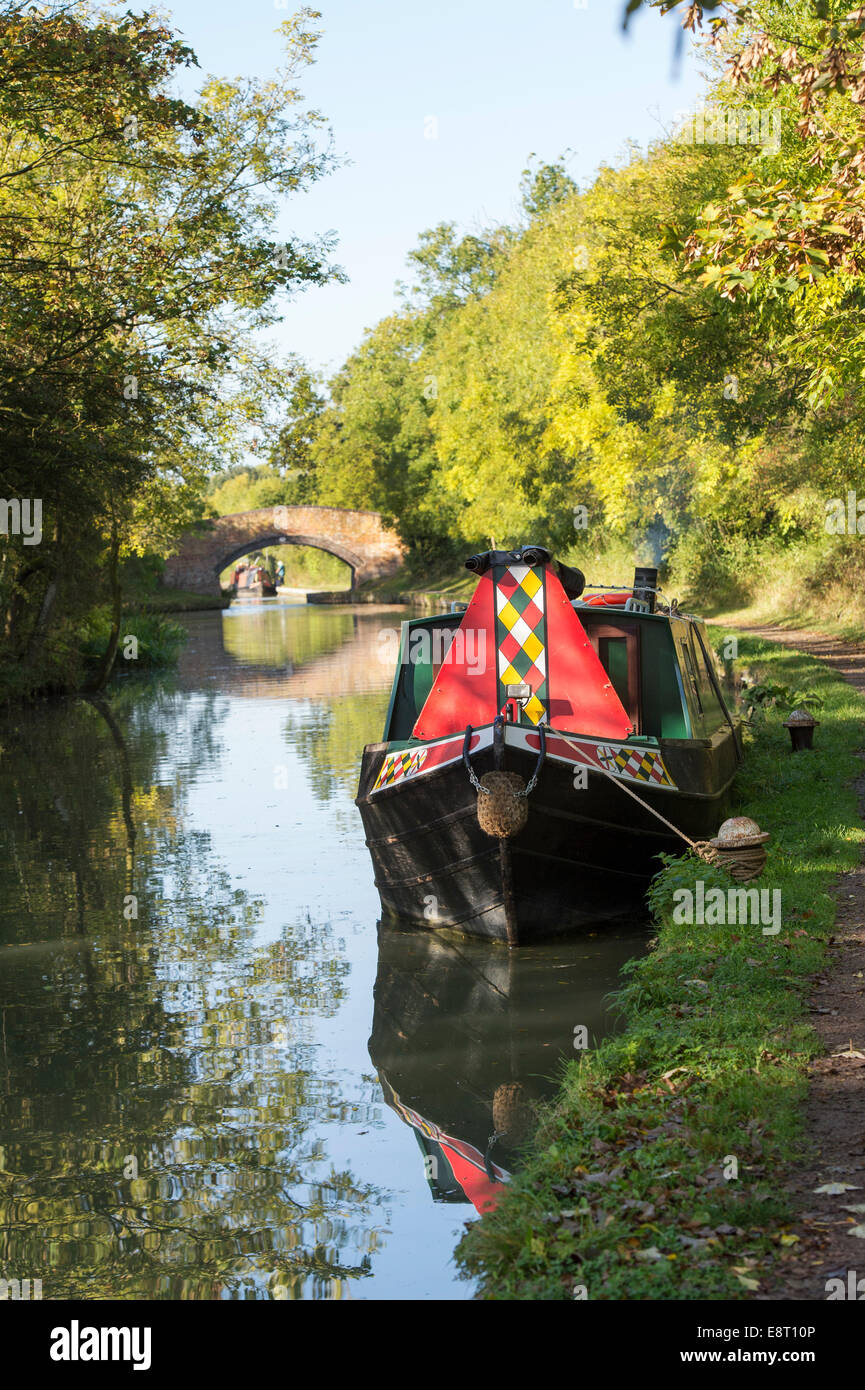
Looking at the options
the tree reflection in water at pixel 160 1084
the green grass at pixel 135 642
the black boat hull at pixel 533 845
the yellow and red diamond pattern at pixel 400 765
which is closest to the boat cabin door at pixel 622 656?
the black boat hull at pixel 533 845

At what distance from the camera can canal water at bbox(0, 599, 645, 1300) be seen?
527 centimetres

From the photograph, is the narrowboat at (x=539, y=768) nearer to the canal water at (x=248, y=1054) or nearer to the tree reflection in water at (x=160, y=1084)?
the canal water at (x=248, y=1054)

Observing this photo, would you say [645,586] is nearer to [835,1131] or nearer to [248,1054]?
[248,1054]

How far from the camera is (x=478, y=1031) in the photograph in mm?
7711

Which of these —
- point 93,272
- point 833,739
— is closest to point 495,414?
point 93,272

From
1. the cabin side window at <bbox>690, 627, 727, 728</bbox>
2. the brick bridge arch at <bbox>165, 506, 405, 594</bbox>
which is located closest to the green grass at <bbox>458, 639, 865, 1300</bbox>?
the cabin side window at <bbox>690, 627, 727, 728</bbox>

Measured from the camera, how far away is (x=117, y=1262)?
5152 millimetres

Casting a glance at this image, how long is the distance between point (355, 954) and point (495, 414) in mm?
33827

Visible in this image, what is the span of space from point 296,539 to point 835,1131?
73.2 metres

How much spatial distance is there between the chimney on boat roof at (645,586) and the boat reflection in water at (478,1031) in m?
2.96

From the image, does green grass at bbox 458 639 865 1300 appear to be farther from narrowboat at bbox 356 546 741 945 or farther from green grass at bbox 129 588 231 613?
green grass at bbox 129 588 231 613

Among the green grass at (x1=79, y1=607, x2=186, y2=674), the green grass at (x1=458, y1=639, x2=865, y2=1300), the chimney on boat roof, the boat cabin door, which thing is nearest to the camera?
the green grass at (x1=458, y1=639, x2=865, y2=1300)

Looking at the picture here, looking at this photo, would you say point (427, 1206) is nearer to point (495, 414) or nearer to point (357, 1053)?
point (357, 1053)

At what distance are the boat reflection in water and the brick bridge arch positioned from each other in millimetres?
65819
